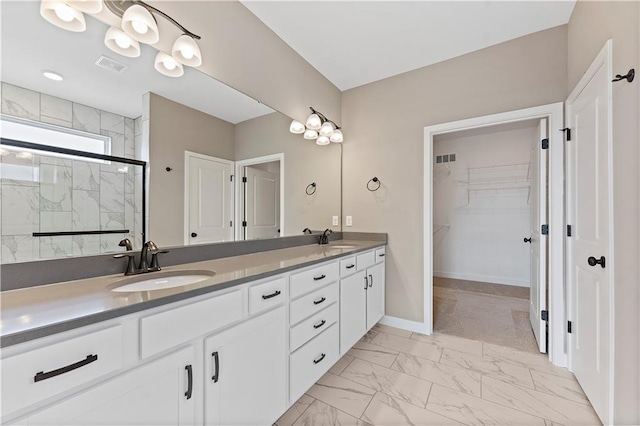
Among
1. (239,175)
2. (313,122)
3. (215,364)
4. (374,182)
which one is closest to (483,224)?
(374,182)

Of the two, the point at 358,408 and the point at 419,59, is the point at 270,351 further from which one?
the point at 419,59

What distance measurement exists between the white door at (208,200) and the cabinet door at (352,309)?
3.14 feet

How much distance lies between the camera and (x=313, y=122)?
Result: 261 cm

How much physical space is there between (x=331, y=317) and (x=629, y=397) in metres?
1.47

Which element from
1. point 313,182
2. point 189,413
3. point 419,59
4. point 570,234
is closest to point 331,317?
point 189,413

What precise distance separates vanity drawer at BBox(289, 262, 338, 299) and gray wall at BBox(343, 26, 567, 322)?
1.19 meters

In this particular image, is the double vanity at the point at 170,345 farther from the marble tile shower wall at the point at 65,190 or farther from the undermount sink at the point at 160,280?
the marble tile shower wall at the point at 65,190

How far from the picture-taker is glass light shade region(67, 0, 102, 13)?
1173 mm

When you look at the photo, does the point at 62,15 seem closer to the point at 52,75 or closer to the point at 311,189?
the point at 52,75

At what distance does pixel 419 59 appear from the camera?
257 centimetres

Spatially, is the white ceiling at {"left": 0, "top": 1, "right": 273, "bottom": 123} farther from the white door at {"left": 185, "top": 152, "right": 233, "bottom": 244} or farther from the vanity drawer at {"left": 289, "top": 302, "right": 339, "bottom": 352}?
the vanity drawer at {"left": 289, "top": 302, "right": 339, "bottom": 352}

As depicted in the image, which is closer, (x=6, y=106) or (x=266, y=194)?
(x=6, y=106)

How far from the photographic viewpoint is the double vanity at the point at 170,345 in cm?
69

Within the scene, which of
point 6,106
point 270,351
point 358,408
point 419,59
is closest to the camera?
point 6,106
